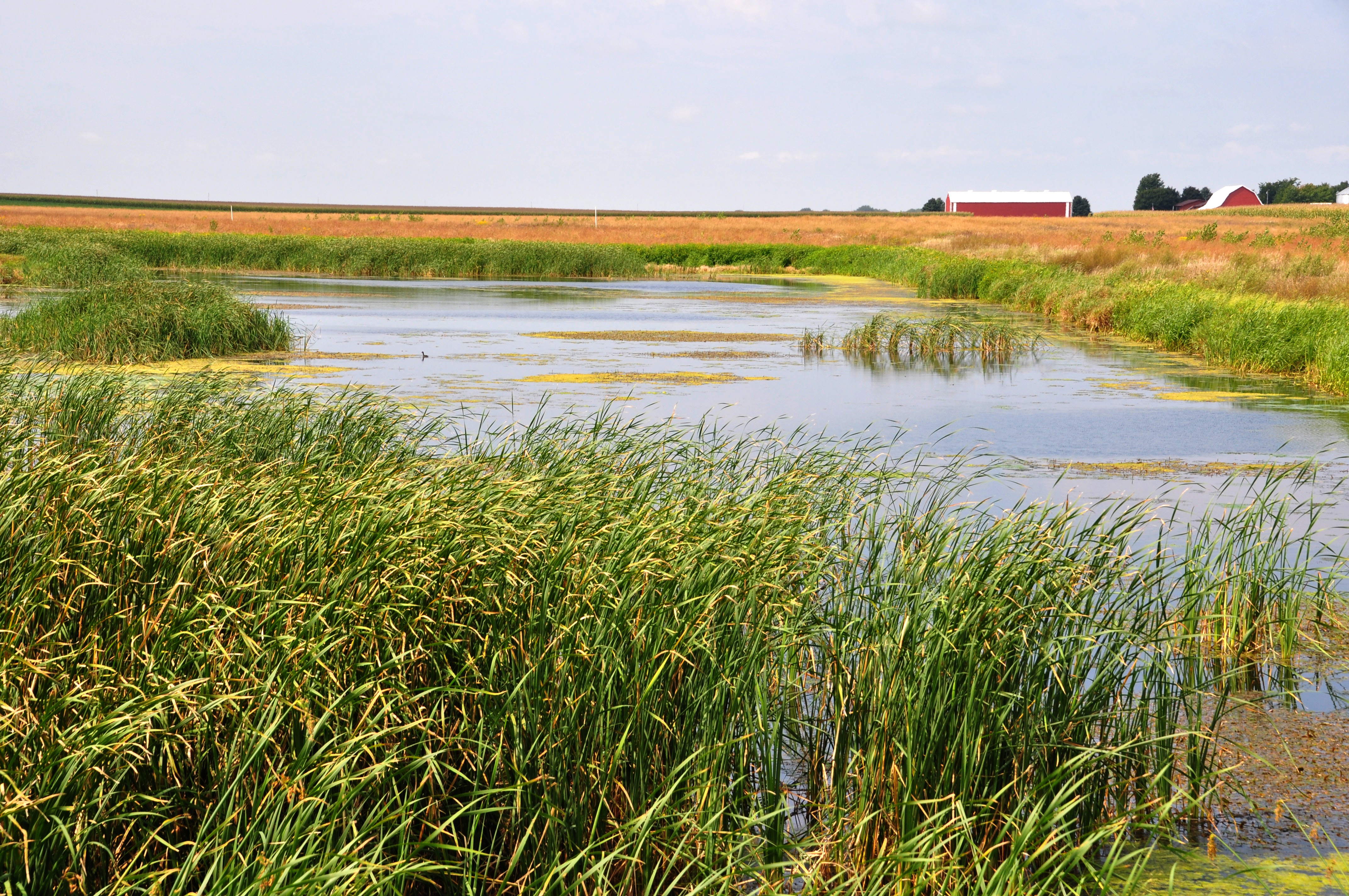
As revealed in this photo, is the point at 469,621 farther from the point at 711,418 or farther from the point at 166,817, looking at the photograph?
the point at 711,418

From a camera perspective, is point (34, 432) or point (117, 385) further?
point (117, 385)

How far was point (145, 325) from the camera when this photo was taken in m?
13.4

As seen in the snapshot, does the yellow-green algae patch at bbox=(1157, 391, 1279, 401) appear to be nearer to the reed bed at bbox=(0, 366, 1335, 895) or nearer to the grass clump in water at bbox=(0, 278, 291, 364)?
the reed bed at bbox=(0, 366, 1335, 895)

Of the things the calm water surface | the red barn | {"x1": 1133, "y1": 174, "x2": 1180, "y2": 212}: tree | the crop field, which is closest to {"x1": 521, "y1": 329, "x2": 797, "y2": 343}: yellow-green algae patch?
the calm water surface

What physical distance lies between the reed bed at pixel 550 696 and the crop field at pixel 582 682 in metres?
0.02

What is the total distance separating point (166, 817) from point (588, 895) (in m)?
1.08

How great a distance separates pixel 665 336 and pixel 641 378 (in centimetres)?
653

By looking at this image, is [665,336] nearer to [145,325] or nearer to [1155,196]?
[145,325]

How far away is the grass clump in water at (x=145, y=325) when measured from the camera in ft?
41.7

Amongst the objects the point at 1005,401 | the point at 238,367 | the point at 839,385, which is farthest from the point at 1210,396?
the point at 238,367

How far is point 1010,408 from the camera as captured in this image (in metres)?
12.8

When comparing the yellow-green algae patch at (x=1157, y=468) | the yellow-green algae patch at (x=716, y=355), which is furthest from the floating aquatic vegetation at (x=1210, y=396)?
the yellow-green algae patch at (x=716, y=355)

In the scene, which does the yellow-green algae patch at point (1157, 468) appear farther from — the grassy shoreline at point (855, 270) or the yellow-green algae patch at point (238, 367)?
the yellow-green algae patch at point (238, 367)

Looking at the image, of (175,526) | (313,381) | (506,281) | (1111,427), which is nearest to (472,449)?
(175,526)
